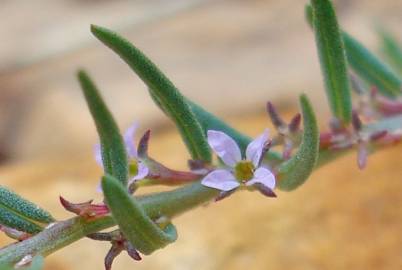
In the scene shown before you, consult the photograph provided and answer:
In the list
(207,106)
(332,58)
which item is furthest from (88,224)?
(207,106)

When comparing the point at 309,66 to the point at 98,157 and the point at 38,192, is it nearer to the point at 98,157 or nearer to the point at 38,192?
the point at 38,192

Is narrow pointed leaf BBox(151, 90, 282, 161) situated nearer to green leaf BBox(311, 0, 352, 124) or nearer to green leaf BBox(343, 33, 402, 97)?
green leaf BBox(311, 0, 352, 124)

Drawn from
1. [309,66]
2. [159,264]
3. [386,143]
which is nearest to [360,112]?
[386,143]

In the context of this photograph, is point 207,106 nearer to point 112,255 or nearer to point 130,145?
point 130,145

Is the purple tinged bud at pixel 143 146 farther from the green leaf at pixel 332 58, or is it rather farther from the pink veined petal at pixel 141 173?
the green leaf at pixel 332 58

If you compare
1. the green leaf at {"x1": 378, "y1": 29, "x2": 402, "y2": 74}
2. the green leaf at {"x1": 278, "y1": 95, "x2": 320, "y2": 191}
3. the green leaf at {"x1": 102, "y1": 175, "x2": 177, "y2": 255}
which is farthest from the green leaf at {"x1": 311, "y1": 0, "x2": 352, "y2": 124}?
the green leaf at {"x1": 378, "y1": 29, "x2": 402, "y2": 74}
